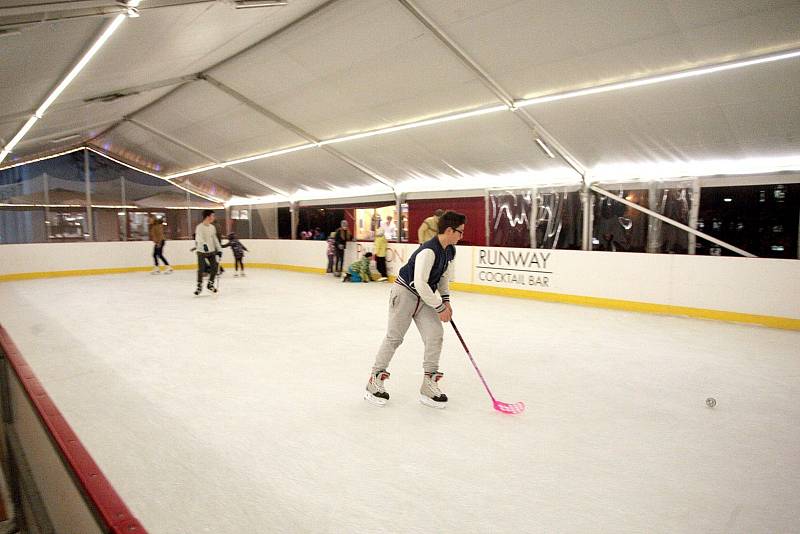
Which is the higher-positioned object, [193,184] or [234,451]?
[193,184]

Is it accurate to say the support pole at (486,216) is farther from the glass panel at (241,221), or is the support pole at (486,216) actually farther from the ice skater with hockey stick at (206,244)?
the glass panel at (241,221)

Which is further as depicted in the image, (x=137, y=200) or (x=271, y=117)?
(x=137, y=200)

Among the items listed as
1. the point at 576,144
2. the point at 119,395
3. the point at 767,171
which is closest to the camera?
the point at 119,395

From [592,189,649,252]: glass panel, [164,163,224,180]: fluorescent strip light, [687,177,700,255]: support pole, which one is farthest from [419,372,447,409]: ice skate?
[164,163,224,180]: fluorescent strip light

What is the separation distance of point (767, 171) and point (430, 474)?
7.14 m

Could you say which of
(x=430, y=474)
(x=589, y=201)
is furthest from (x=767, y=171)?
(x=430, y=474)

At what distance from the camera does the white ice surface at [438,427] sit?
2143mm

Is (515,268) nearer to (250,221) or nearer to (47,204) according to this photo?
(250,221)

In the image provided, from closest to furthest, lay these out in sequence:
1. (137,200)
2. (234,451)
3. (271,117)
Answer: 1. (234,451)
2. (271,117)
3. (137,200)

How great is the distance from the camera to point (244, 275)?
12.4 metres

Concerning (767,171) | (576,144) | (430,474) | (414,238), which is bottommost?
(430,474)

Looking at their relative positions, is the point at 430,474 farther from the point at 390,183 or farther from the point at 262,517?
the point at 390,183

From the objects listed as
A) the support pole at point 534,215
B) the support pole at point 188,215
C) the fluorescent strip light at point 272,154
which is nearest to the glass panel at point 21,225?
the support pole at point 188,215

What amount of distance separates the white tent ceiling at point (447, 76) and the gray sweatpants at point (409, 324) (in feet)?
11.4
